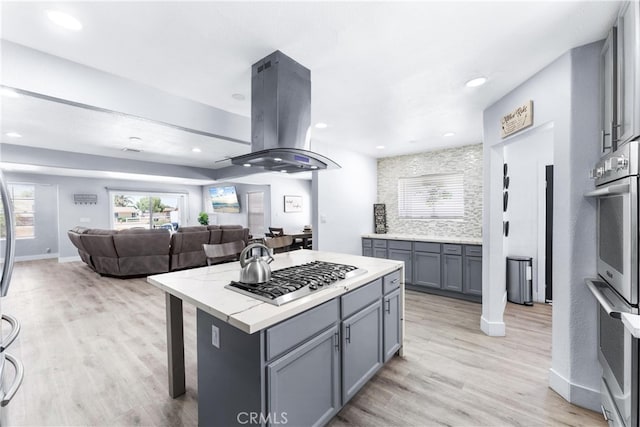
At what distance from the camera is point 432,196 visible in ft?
16.0

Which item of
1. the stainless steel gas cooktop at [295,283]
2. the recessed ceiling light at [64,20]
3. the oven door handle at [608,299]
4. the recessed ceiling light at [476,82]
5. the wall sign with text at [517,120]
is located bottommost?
the oven door handle at [608,299]

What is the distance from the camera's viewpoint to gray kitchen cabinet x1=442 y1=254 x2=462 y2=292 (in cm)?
406

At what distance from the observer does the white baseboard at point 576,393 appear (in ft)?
5.92

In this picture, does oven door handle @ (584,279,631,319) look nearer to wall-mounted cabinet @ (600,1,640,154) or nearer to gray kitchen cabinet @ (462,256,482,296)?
wall-mounted cabinet @ (600,1,640,154)

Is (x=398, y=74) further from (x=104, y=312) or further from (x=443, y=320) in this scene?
(x=104, y=312)

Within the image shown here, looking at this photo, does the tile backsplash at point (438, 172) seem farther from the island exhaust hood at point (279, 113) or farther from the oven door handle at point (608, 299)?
the island exhaust hood at point (279, 113)

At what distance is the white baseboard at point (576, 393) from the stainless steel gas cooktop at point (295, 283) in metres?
1.59

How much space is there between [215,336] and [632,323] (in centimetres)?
191

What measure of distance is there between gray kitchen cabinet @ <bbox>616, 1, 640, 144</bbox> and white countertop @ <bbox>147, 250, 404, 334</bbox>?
162 cm

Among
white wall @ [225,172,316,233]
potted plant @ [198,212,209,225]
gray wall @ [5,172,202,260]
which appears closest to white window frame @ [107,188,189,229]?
gray wall @ [5,172,202,260]

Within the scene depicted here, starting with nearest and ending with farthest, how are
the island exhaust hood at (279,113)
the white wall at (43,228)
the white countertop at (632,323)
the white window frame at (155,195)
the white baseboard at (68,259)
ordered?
the white countertop at (632,323), the island exhaust hood at (279,113), the white baseboard at (68,259), the white wall at (43,228), the white window frame at (155,195)

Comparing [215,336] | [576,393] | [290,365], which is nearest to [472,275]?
[576,393]

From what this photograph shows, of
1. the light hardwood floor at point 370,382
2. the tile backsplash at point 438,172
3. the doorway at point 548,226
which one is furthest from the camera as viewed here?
the tile backsplash at point 438,172

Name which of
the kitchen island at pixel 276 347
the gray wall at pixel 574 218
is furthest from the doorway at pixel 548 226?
the kitchen island at pixel 276 347
